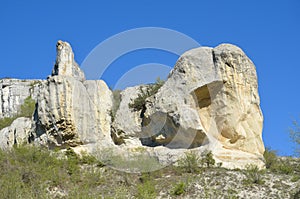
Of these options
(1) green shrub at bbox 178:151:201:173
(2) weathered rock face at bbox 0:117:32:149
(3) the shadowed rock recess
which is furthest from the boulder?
(1) green shrub at bbox 178:151:201:173

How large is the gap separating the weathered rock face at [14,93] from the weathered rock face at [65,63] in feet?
54.1

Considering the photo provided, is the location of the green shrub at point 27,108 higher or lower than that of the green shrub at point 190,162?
higher

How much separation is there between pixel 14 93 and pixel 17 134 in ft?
71.8

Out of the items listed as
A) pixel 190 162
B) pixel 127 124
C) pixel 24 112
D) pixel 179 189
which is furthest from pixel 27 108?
pixel 179 189

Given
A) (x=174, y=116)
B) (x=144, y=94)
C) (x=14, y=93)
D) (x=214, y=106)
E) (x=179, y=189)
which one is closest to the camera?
(x=179, y=189)

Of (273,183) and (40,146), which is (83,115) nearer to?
(40,146)

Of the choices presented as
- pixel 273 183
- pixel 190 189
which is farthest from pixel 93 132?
pixel 273 183

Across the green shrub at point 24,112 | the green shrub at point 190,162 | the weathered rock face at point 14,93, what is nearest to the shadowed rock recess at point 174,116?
the green shrub at point 190,162

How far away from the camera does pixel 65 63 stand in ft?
124

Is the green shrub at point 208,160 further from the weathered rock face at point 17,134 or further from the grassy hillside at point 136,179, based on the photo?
the weathered rock face at point 17,134

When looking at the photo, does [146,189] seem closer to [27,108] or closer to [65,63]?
[65,63]

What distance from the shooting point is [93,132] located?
109 feet

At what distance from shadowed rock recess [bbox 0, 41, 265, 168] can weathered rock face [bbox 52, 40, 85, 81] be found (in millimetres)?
2461

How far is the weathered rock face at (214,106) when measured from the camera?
31125mm
